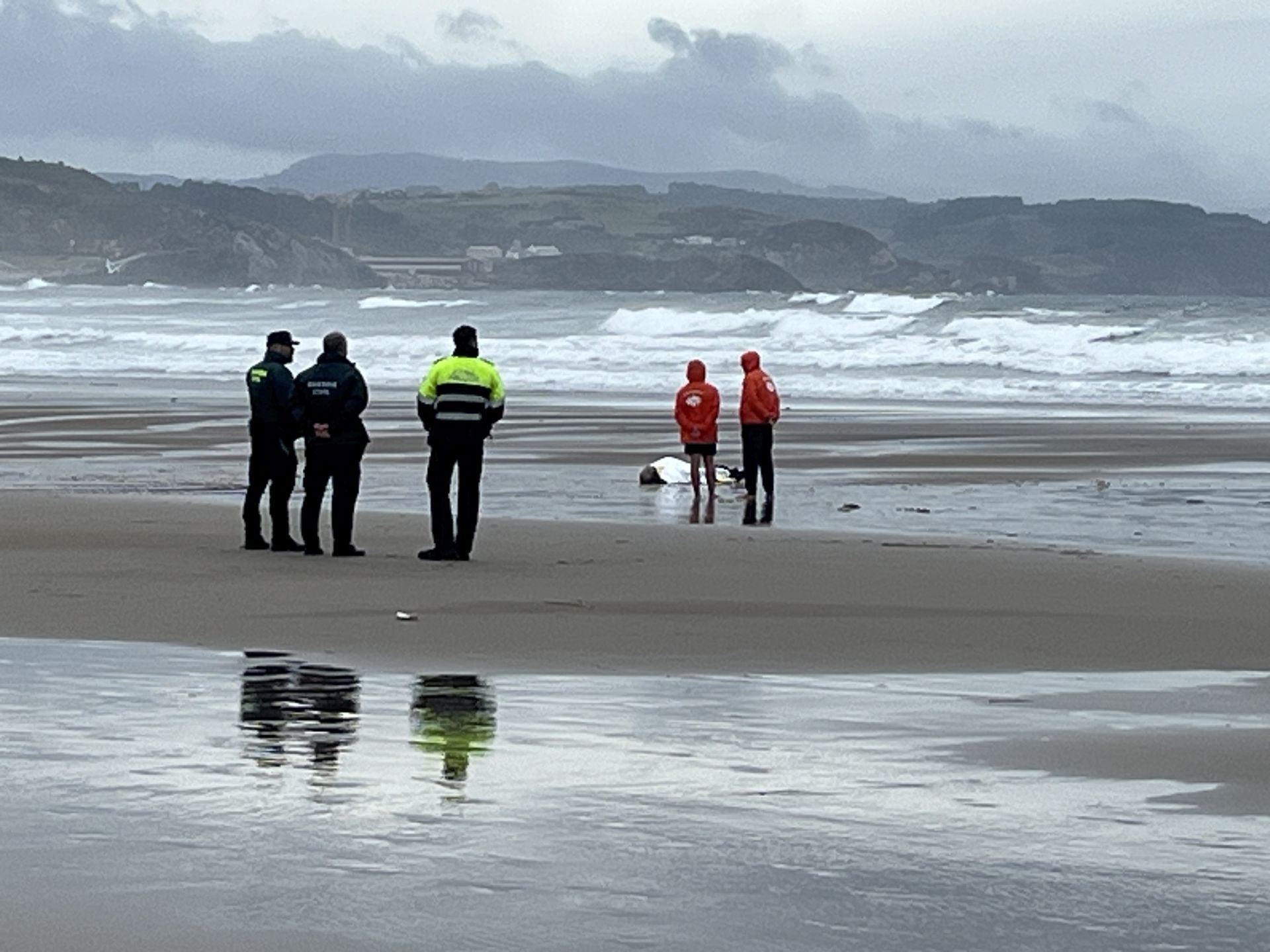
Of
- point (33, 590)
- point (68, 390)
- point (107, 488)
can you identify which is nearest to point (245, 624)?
point (33, 590)

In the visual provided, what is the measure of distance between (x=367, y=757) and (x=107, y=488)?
1415cm

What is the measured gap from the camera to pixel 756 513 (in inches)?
762

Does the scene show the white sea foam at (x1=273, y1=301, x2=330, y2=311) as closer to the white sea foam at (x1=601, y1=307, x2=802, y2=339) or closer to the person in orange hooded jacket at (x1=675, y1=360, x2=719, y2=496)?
the white sea foam at (x1=601, y1=307, x2=802, y2=339)

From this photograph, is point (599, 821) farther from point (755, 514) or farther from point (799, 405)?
point (799, 405)

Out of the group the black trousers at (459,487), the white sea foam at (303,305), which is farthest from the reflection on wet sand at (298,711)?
the white sea foam at (303,305)

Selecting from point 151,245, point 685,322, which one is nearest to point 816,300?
point 685,322

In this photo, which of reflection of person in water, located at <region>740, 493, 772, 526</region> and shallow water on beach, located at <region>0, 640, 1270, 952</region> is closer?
shallow water on beach, located at <region>0, 640, 1270, 952</region>

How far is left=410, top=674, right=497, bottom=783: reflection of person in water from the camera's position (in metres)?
7.64

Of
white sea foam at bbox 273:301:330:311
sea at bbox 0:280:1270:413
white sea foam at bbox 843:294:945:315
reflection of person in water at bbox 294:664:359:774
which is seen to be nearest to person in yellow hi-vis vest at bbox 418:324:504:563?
reflection of person in water at bbox 294:664:359:774

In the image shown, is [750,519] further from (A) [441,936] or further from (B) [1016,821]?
(A) [441,936]

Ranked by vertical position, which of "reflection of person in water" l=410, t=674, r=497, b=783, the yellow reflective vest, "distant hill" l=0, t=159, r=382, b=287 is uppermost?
"distant hill" l=0, t=159, r=382, b=287

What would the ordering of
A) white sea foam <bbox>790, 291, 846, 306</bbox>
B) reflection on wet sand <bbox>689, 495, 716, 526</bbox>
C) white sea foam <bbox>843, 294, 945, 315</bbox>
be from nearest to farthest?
1. reflection on wet sand <bbox>689, 495, 716, 526</bbox>
2. white sea foam <bbox>843, 294, 945, 315</bbox>
3. white sea foam <bbox>790, 291, 846, 306</bbox>

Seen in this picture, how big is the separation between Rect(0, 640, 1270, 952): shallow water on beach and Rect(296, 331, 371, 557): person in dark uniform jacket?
5662mm

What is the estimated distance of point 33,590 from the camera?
12922 mm
